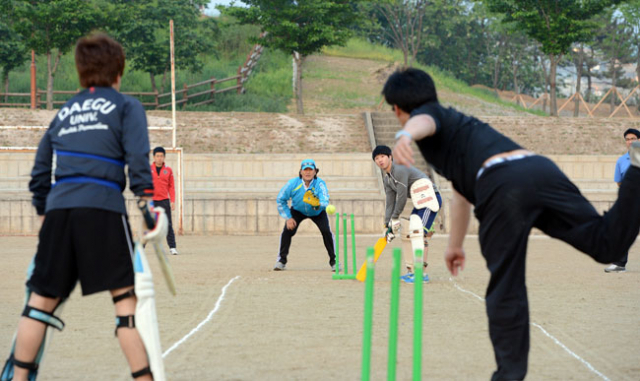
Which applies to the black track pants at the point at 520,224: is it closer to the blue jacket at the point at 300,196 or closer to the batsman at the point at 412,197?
the batsman at the point at 412,197

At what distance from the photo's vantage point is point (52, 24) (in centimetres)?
3409

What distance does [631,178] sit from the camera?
4.04 metres

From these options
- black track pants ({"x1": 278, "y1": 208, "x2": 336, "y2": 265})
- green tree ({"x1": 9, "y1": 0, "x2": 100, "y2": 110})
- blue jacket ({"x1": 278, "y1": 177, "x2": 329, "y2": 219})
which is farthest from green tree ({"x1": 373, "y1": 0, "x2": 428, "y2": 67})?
blue jacket ({"x1": 278, "y1": 177, "x2": 329, "y2": 219})

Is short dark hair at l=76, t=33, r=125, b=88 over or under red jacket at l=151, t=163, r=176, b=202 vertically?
over

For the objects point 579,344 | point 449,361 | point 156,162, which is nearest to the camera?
point 449,361

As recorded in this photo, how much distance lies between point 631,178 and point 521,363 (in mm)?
948

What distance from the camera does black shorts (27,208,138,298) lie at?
4160mm

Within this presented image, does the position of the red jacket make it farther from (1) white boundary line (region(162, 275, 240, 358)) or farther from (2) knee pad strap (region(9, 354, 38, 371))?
(2) knee pad strap (region(9, 354, 38, 371))

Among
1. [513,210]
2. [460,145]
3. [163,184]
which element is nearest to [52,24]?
[163,184]

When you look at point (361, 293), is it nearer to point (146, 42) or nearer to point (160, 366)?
point (160, 366)

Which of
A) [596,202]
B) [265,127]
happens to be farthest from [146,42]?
[596,202]

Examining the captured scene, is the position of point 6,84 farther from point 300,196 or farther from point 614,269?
point 614,269

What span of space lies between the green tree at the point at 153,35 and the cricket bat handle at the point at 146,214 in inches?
1305

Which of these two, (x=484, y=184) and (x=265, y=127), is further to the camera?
(x=265, y=127)
